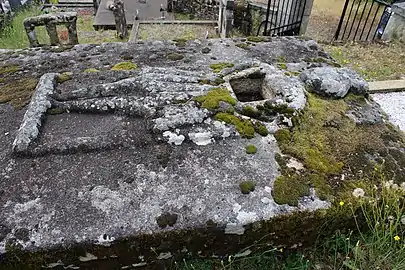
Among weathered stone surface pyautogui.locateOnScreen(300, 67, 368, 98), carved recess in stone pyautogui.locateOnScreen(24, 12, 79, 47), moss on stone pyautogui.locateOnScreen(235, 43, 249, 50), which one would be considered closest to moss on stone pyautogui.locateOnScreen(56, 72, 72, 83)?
moss on stone pyautogui.locateOnScreen(235, 43, 249, 50)

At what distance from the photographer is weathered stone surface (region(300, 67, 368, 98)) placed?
11.4 ft

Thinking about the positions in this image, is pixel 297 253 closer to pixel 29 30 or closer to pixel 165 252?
pixel 165 252

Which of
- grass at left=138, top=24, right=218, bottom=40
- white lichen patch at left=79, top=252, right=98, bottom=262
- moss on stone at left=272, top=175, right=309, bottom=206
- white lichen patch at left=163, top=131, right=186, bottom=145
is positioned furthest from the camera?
grass at left=138, top=24, right=218, bottom=40

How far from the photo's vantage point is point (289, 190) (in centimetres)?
259

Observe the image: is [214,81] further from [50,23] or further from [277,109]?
[50,23]

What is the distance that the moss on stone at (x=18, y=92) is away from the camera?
3.34 meters

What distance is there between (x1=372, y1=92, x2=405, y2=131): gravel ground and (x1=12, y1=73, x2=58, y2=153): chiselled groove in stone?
15.1 ft

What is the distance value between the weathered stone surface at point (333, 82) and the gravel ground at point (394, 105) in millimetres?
1793

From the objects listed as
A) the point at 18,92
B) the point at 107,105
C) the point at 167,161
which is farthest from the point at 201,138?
the point at 18,92

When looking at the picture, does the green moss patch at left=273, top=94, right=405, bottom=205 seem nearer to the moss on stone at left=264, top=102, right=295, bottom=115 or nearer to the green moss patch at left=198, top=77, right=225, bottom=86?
the moss on stone at left=264, top=102, right=295, bottom=115

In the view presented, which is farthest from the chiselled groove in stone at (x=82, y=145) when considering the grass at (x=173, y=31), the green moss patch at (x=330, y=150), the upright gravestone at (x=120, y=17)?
the upright gravestone at (x=120, y=17)

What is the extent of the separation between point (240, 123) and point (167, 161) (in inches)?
29.4

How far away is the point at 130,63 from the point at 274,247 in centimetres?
260

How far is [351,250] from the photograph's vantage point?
282cm
